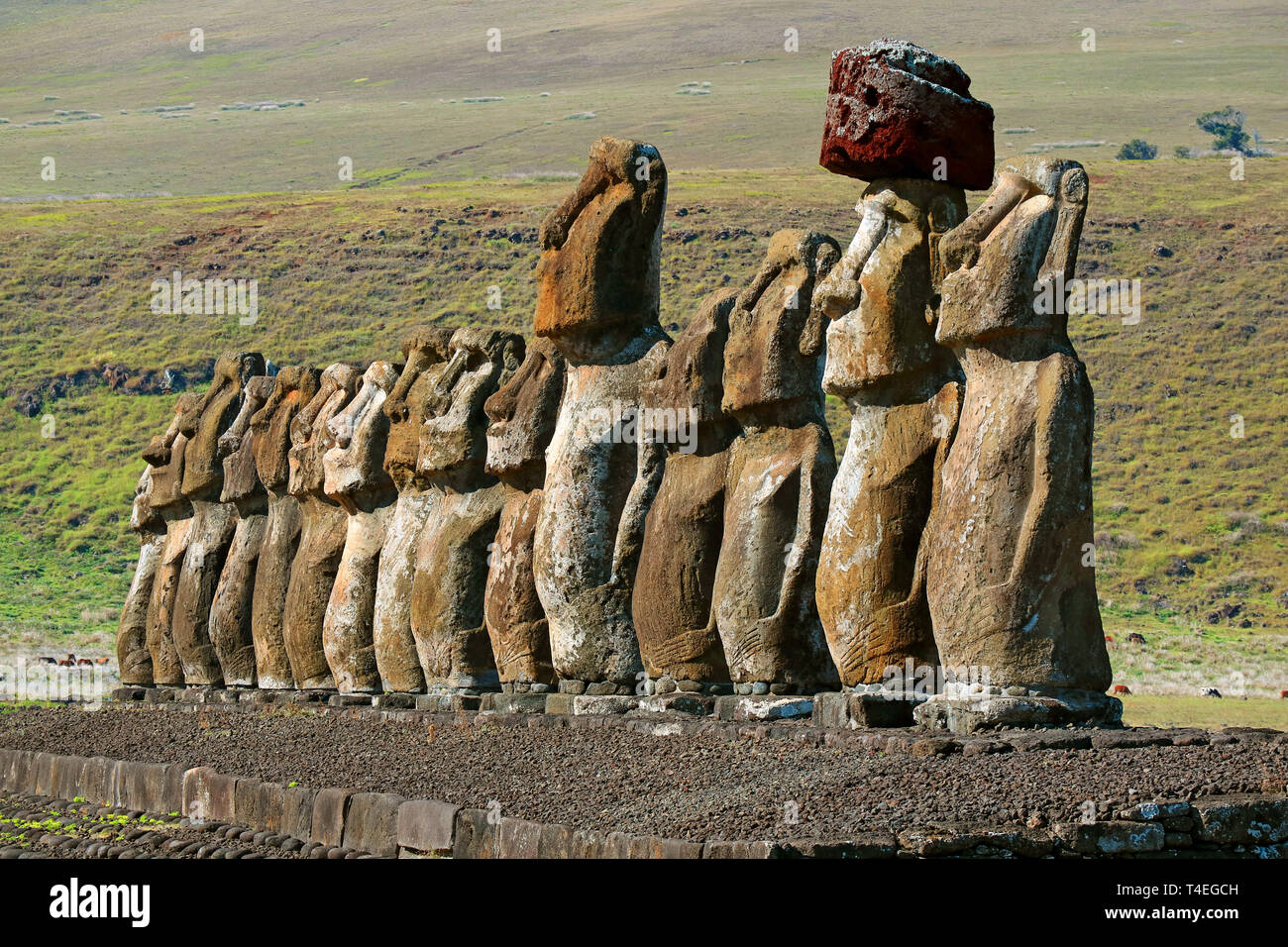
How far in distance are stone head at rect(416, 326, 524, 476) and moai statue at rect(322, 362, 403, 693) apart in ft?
3.27

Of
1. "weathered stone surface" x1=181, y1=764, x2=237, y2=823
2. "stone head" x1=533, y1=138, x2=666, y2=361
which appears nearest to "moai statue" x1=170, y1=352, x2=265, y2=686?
"stone head" x1=533, y1=138, x2=666, y2=361

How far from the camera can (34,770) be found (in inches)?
526

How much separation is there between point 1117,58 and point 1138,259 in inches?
1416

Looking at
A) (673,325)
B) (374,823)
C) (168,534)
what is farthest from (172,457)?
(673,325)

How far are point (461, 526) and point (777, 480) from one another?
3.65 meters

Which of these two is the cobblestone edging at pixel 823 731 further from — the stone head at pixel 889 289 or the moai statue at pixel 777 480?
the stone head at pixel 889 289

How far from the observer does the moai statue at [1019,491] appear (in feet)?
28.5

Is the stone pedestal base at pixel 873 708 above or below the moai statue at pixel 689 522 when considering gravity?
below

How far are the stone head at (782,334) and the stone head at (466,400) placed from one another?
3.24 metres

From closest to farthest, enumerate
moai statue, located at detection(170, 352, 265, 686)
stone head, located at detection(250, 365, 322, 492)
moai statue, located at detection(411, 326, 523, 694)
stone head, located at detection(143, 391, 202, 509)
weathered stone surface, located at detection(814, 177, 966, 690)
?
weathered stone surface, located at detection(814, 177, 966, 690) < moai statue, located at detection(411, 326, 523, 694) < stone head, located at detection(250, 365, 322, 492) < moai statue, located at detection(170, 352, 265, 686) < stone head, located at detection(143, 391, 202, 509)

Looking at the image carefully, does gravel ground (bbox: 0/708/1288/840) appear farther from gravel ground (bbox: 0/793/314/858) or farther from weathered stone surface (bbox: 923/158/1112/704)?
weathered stone surface (bbox: 923/158/1112/704)

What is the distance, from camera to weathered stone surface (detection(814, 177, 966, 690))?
9.42 metres

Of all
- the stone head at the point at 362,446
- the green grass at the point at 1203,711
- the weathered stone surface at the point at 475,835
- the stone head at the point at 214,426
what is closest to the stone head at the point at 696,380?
the weathered stone surface at the point at 475,835
